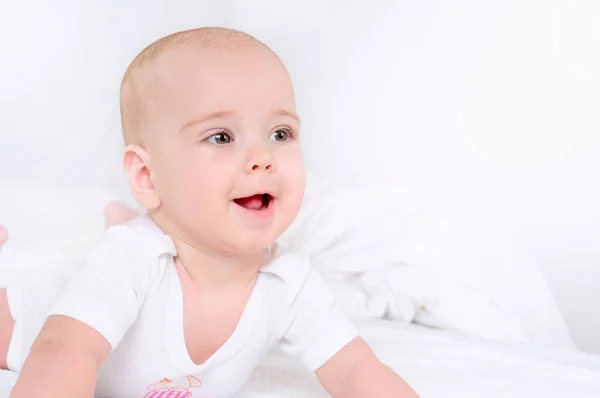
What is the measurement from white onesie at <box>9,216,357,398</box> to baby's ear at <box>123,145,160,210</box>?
34 millimetres

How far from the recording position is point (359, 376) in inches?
A: 37.3

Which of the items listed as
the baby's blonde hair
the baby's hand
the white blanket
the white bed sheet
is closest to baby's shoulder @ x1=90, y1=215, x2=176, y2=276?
the baby's blonde hair

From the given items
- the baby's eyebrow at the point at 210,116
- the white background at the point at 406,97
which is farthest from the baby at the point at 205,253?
the white background at the point at 406,97

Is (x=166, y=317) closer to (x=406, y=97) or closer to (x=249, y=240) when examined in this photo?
(x=249, y=240)

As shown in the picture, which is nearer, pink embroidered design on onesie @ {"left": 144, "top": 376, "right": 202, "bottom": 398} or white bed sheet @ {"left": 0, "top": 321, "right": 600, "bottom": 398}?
pink embroidered design on onesie @ {"left": 144, "top": 376, "right": 202, "bottom": 398}

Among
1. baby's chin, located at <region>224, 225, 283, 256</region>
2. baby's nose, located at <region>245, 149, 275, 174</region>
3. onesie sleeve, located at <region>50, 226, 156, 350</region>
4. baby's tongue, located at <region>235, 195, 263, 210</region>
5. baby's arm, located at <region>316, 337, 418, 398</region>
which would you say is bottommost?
baby's arm, located at <region>316, 337, 418, 398</region>

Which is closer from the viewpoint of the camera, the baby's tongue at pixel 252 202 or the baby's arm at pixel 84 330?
the baby's arm at pixel 84 330

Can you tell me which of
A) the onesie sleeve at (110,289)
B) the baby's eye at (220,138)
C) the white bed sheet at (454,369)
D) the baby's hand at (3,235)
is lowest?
the white bed sheet at (454,369)

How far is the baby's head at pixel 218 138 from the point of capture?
0.86 metres

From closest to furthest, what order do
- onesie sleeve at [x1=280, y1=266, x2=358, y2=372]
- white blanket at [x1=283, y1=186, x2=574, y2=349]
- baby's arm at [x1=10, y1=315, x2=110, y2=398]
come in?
1. baby's arm at [x1=10, y1=315, x2=110, y2=398]
2. onesie sleeve at [x1=280, y1=266, x2=358, y2=372]
3. white blanket at [x1=283, y1=186, x2=574, y2=349]

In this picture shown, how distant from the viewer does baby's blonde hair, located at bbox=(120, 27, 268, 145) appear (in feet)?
2.98

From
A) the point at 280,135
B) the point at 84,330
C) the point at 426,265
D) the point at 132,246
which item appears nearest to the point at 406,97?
the point at 426,265

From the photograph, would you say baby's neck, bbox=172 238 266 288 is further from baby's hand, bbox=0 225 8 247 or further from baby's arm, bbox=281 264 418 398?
baby's hand, bbox=0 225 8 247

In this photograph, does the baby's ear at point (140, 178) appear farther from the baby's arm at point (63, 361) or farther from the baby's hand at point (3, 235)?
the baby's hand at point (3, 235)
